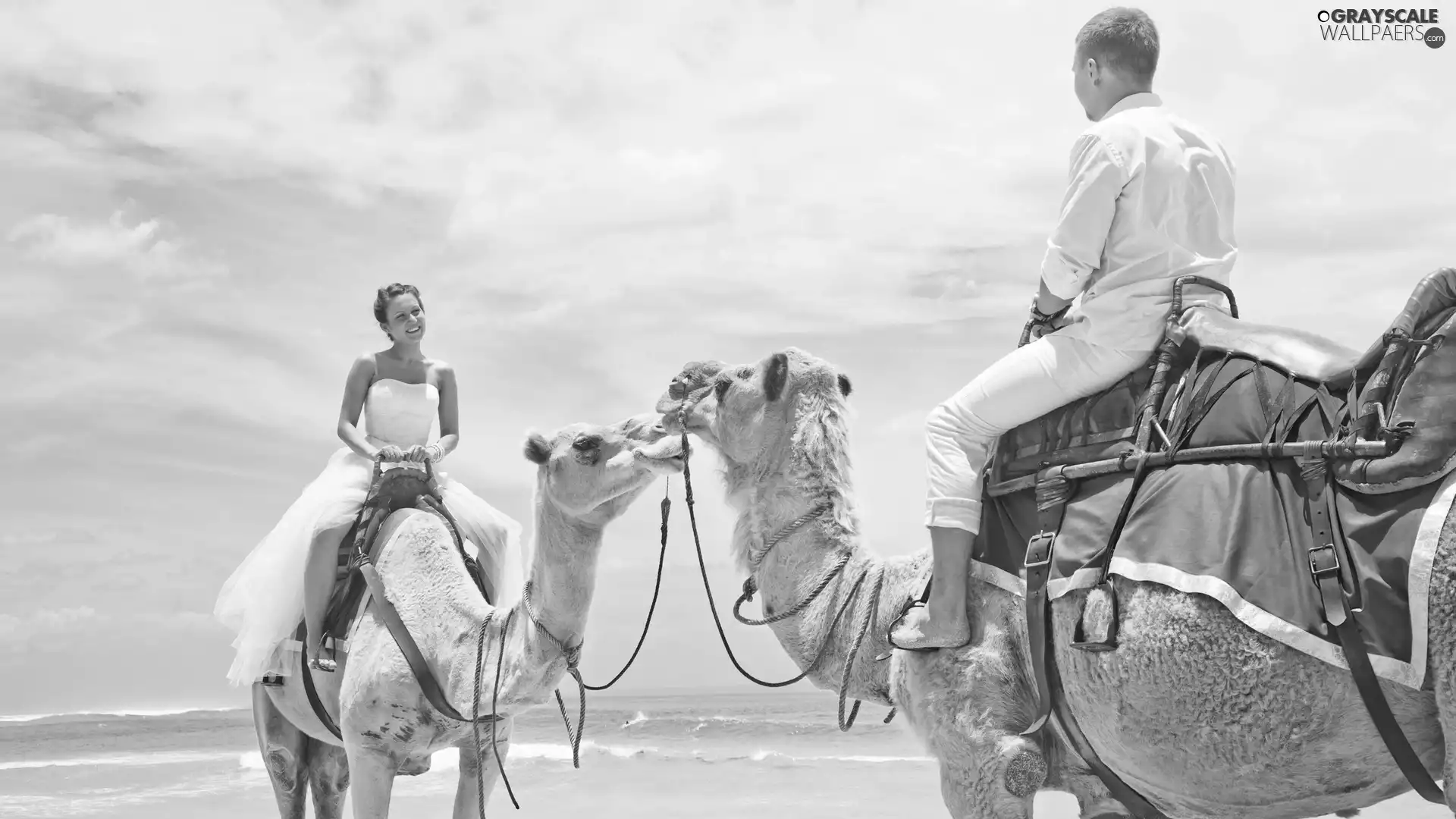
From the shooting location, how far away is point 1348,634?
10.4 ft

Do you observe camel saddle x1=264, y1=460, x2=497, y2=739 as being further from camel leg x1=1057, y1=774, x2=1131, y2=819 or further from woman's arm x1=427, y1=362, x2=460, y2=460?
camel leg x1=1057, y1=774, x2=1131, y2=819

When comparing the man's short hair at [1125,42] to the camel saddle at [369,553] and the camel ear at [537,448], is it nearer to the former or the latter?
the camel ear at [537,448]

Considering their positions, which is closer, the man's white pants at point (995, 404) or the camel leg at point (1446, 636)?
the camel leg at point (1446, 636)

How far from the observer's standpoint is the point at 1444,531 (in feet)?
9.95

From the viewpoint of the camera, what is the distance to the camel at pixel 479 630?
688 cm

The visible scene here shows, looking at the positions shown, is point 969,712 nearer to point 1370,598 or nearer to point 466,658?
point 1370,598

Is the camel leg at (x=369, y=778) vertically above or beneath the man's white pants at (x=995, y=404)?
beneath

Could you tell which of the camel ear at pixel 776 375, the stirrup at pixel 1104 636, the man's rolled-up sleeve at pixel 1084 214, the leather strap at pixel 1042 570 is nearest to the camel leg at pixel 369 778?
the camel ear at pixel 776 375

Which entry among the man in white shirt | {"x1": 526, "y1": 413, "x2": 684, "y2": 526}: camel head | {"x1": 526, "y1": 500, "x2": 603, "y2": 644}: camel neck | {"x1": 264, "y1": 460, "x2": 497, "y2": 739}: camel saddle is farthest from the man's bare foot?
{"x1": 264, "y1": 460, "x2": 497, "y2": 739}: camel saddle

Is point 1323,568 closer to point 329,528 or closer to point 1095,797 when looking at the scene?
point 1095,797

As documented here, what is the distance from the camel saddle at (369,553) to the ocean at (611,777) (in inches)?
138

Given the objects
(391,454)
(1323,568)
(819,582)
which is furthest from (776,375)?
(391,454)

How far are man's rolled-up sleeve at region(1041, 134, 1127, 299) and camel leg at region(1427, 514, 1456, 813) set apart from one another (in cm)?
143

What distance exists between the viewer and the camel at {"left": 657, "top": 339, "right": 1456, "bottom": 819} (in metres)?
3.28
